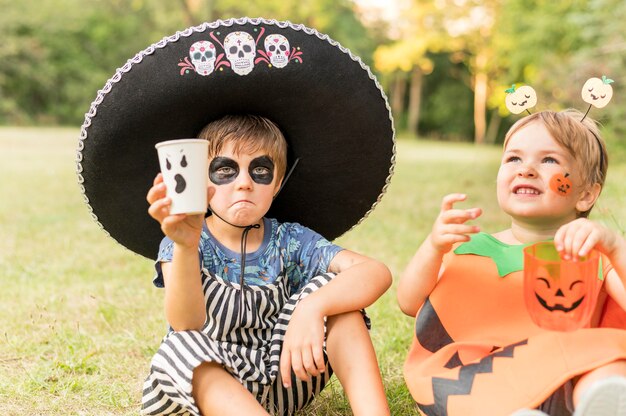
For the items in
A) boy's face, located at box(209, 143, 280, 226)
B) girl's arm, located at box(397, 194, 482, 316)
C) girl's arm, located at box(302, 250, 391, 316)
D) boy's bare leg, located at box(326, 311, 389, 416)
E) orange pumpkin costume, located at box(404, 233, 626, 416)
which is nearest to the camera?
orange pumpkin costume, located at box(404, 233, 626, 416)

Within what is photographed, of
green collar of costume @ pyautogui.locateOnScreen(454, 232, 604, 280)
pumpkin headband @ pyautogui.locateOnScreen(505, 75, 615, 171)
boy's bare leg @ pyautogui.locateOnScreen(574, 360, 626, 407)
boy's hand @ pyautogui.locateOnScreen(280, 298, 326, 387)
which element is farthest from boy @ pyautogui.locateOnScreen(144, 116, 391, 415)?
pumpkin headband @ pyautogui.locateOnScreen(505, 75, 615, 171)

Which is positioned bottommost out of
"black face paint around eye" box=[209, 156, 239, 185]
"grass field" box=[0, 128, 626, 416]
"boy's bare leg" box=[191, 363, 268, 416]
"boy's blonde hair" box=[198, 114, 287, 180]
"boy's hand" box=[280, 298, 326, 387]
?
"grass field" box=[0, 128, 626, 416]

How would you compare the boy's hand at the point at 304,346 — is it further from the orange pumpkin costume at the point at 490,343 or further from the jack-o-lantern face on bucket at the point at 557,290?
the jack-o-lantern face on bucket at the point at 557,290

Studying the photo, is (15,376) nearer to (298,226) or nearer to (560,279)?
(298,226)

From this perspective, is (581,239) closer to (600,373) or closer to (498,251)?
(600,373)

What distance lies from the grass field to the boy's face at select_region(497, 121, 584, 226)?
905 millimetres

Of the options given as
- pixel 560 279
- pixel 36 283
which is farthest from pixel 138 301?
pixel 560 279

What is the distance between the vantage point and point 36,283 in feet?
14.8

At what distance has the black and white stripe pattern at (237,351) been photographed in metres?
2.29

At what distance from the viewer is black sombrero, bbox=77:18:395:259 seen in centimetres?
248

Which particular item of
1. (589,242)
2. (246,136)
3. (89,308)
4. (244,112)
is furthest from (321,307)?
(89,308)

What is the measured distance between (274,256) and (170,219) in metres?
0.67

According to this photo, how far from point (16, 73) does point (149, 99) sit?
3315 cm

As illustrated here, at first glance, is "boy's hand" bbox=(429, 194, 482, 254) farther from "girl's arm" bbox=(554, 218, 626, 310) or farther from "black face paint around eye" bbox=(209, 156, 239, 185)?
"black face paint around eye" bbox=(209, 156, 239, 185)
